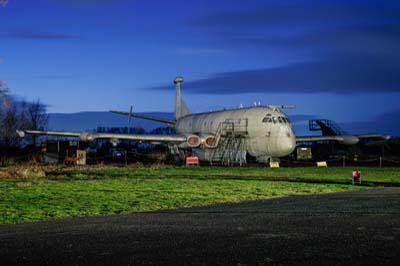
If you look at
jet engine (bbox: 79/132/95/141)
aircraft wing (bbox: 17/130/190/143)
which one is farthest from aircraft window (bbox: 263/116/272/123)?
jet engine (bbox: 79/132/95/141)

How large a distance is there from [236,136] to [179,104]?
23546mm

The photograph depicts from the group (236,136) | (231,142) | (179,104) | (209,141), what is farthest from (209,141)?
(179,104)

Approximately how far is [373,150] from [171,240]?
62696 mm

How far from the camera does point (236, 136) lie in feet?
142

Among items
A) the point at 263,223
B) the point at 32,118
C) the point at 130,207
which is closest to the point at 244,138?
the point at 130,207

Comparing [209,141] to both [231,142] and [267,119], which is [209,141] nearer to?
[231,142]

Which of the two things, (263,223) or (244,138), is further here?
(244,138)

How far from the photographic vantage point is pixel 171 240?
909 cm

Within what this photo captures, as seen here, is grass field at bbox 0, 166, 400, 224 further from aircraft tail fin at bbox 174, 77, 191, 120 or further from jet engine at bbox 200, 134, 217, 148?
aircraft tail fin at bbox 174, 77, 191, 120

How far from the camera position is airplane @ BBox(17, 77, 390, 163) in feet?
133

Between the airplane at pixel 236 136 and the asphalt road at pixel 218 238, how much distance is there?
26782 mm

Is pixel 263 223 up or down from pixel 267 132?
down

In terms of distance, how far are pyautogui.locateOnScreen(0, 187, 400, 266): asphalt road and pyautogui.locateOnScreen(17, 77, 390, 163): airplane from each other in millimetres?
26782

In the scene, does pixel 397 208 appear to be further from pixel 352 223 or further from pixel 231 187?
pixel 231 187
